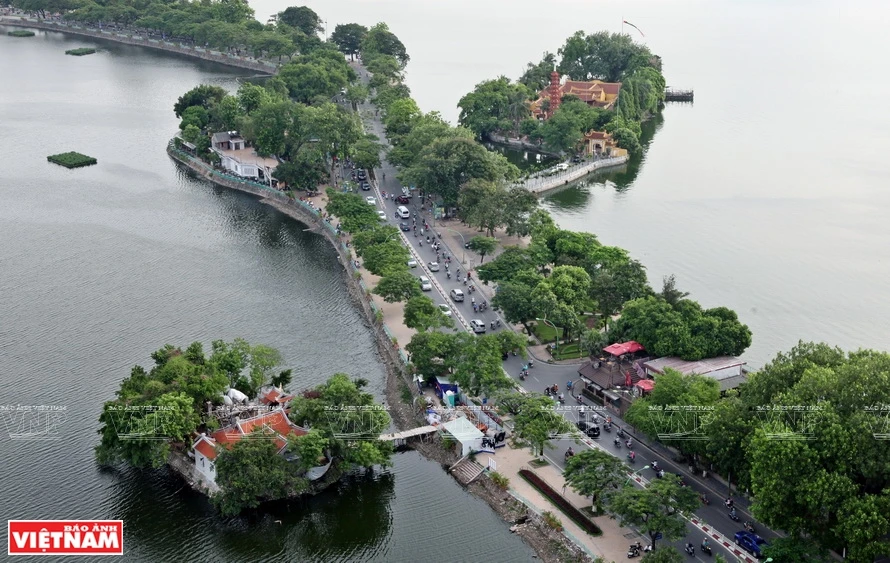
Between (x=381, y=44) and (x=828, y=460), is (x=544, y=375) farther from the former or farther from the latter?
(x=381, y=44)

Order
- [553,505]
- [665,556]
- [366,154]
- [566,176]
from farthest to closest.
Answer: [566,176] < [366,154] < [553,505] < [665,556]

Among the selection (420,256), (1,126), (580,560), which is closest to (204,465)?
(580,560)

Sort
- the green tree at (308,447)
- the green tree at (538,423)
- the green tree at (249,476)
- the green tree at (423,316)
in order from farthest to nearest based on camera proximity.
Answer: the green tree at (423,316) → the green tree at (538,423) → the green tree at (308,447) → the green tree at (249,476)

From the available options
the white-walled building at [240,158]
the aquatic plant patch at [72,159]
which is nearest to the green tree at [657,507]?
the white-walled building at [240,158]

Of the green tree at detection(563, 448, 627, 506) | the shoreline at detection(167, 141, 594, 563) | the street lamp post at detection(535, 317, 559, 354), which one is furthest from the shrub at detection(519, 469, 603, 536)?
the street lamp post at detection(535, 317, 559, 354)

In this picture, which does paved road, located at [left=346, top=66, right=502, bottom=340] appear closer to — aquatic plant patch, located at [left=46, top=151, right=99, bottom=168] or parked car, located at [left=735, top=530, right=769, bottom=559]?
parked car, located at [left=735, top=530, right=769, bottom=559]

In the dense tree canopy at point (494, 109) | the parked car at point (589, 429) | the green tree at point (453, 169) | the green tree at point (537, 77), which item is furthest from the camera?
the green tree at point (537, 77)

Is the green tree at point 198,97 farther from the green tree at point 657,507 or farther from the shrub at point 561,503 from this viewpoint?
the green tree at point 657,507

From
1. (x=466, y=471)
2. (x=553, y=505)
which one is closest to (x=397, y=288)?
(x=466, y=471)
